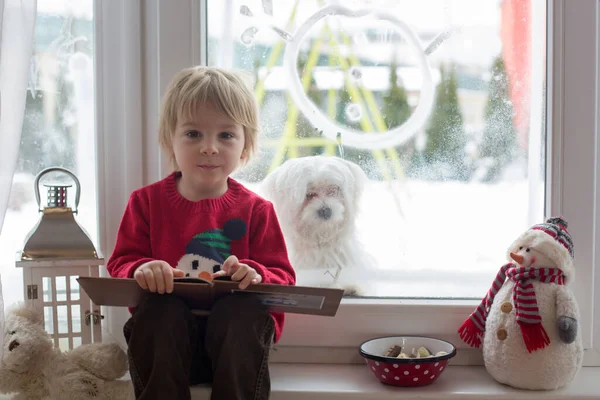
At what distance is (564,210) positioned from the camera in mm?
1361

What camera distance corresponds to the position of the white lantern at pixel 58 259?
123 cm

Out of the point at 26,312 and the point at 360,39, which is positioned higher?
the point at 360,39

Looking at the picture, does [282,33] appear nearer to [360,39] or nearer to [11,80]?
[360,39]

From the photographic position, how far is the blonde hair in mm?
1241

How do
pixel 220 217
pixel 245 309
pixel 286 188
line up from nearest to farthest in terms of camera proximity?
pixel 245 309 → pixel 220 217 → pixel 286 188

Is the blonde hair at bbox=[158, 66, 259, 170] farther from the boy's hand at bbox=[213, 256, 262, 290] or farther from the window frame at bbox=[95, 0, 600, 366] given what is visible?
the boy's hand at bbox=[213, 256, 262, 290]

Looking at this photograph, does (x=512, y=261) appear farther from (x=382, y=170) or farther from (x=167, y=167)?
(x=167, y=167)

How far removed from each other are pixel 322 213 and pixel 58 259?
1.56 feet

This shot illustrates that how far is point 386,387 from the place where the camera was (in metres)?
1.26

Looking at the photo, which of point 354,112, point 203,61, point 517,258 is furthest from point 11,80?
point 517,258

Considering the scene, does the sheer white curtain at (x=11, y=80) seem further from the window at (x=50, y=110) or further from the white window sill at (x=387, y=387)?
the white window sill at (x=387, y=387)

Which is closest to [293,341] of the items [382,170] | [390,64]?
[382,170]

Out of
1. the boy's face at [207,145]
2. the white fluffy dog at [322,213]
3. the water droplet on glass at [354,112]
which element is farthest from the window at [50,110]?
the water droplet on glass at [354,112]

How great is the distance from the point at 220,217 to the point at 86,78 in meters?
0.40
